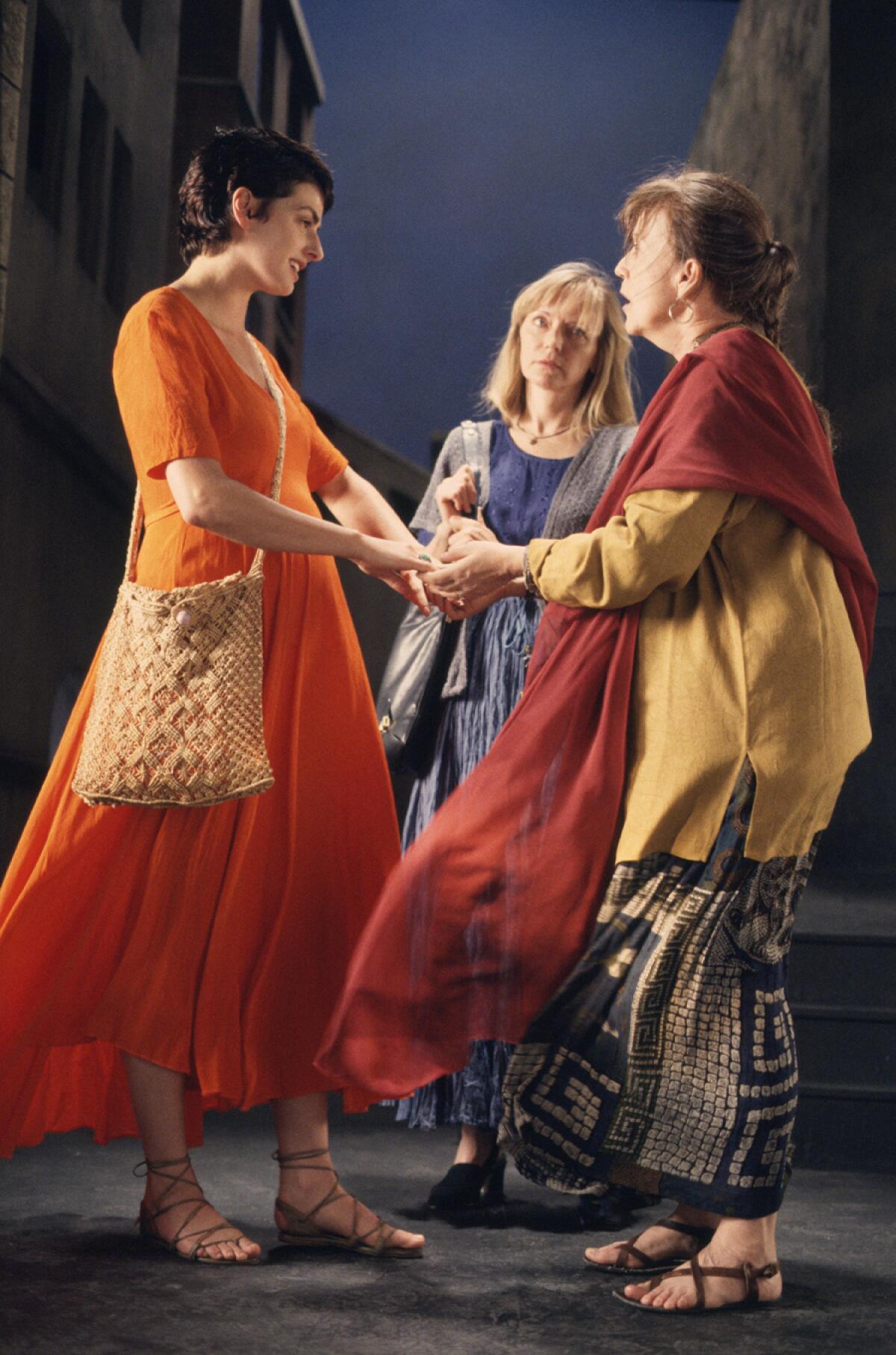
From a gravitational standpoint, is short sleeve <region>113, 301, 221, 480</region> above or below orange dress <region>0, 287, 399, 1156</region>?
above

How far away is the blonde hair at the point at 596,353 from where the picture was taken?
9.14 ft

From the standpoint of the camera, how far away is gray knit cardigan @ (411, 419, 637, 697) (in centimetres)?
262

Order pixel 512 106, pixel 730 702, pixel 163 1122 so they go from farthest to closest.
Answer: pixel 512 106, pixel 163 1122, pixel 730 702

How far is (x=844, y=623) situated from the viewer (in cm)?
188

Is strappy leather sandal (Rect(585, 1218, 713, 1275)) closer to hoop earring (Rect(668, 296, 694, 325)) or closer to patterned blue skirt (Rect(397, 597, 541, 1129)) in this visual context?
patterned blue skirt (Rect(397, 597, 541, 1129))

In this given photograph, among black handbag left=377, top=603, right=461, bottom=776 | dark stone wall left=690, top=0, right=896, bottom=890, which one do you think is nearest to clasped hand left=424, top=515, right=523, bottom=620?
black handbag left=377, top=603, right=461, bottom=776

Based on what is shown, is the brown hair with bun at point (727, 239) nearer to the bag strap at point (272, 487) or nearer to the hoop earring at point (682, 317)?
the hoop earring at point (682, 317)

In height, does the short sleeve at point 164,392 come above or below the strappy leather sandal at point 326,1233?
above

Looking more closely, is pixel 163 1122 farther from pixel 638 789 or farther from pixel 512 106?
pixel 512 106

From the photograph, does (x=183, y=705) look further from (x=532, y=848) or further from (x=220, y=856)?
(x=532, y=848)

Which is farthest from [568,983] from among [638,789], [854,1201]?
[854,1201]

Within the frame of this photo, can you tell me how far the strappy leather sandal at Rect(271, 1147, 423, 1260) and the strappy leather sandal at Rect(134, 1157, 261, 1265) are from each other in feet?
0.24

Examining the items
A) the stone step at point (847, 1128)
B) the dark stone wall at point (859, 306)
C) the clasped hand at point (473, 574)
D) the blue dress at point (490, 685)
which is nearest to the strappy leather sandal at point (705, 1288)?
the blue dress at point (490, 685)

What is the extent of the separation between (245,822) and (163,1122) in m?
0.46
